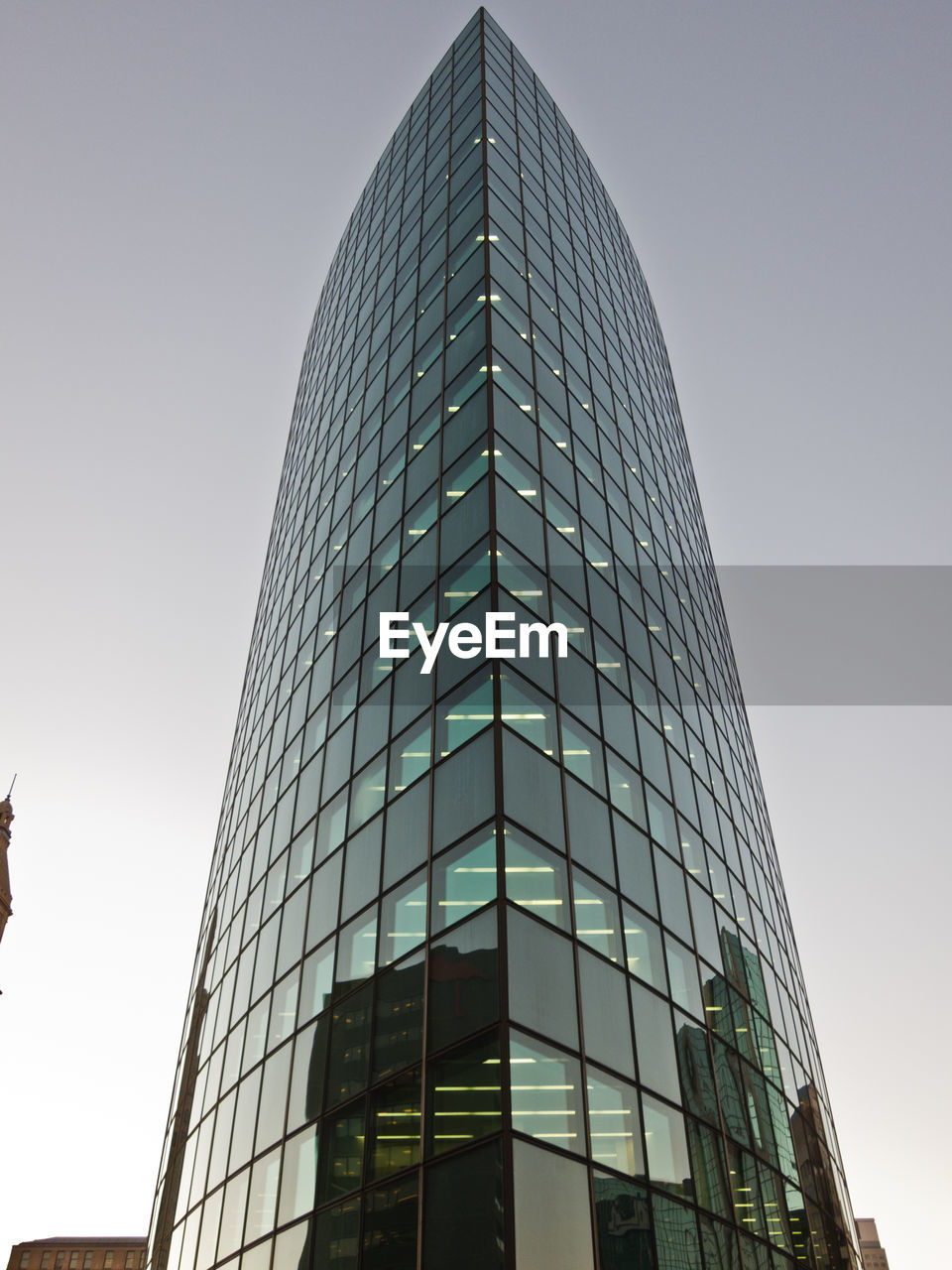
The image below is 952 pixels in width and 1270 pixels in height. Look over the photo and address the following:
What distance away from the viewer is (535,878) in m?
18.1

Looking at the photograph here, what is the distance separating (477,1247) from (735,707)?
2781 cm

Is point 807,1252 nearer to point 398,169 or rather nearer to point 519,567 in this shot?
point 519,567

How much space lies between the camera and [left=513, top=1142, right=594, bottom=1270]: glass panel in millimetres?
14016

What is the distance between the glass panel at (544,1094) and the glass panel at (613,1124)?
400mm

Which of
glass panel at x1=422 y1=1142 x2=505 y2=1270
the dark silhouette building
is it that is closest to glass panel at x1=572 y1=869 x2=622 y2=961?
glass panel at x1=422 y1=1142 x2=505 y2=1270

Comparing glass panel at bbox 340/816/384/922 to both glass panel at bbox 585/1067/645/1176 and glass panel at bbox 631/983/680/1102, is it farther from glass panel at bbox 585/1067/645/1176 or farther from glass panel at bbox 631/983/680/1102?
glass panel at bbox 585/1067/645/1176

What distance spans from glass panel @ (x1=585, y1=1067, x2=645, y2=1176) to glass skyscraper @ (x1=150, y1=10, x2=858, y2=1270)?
0.22ft

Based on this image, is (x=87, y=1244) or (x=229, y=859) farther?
(x=87, y=1244)

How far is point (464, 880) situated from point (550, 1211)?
5528 mm

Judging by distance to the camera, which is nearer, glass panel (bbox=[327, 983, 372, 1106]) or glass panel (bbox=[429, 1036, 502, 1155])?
glass panel (bbox=[429, 1036, 502, 1155])

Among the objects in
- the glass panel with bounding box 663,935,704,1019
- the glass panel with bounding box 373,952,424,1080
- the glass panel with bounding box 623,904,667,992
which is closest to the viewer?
the glass panel with bounding box 373,952,424,1080

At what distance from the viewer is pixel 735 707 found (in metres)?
39.2

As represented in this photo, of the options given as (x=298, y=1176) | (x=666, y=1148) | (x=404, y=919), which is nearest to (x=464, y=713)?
(x=404, y=919)

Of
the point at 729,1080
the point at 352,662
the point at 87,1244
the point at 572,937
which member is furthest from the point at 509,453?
the point at 87,1244
